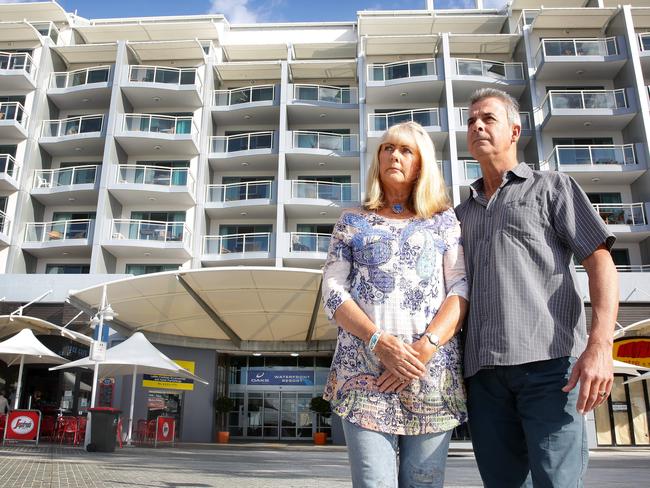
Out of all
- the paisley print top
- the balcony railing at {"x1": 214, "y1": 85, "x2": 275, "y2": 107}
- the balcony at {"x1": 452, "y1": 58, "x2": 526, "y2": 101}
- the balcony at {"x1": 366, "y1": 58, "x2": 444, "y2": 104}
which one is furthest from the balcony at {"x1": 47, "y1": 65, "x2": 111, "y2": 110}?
the paisley print top

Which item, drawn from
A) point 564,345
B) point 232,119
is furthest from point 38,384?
point 564,345

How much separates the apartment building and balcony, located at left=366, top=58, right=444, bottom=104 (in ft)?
0.32

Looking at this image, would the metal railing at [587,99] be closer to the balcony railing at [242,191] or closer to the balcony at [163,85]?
the balcony railing at [242,191]

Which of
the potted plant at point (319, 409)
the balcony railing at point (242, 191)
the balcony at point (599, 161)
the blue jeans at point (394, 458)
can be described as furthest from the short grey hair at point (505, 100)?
the balcony railing at point (242, 191)

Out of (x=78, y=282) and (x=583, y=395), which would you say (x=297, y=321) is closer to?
(x=78, y=282)

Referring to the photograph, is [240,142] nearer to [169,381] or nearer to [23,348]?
[169,381]

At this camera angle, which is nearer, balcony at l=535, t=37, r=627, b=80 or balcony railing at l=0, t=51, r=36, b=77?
balcony at l=535, t=37, r=627, b=80

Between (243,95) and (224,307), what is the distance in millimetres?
13281

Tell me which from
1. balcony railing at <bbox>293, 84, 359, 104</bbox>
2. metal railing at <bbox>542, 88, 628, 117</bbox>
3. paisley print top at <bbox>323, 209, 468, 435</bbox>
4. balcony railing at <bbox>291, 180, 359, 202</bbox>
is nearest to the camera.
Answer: paisley print top at <bbox>323, 209, 468, 435</bbox>

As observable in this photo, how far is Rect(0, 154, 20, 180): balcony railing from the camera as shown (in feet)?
84.3

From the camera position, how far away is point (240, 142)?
2788 centimetres

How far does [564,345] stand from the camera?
2.14 m

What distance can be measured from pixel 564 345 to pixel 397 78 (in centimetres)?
2657

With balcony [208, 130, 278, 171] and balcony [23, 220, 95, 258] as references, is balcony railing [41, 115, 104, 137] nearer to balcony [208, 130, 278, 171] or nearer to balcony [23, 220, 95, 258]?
balcony [23, 220, 95, 258]
